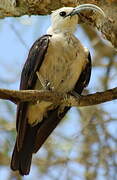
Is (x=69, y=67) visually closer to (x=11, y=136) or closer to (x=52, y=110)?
(x=52, y=110)

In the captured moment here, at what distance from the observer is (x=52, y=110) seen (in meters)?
5.19

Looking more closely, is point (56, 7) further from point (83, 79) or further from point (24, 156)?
point (24, 156)

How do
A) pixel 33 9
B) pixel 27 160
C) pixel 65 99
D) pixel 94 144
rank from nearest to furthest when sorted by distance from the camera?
pixel 65 99
pixel 33 9
pixel 27 160
pixel 94 144

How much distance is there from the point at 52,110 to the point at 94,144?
1364 mm

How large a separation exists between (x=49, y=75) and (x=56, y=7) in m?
0.61

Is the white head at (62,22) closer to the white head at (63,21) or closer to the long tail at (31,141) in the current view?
the white head at (63,21)

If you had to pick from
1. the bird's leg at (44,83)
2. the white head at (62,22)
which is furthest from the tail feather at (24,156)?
the white head at (62,22)

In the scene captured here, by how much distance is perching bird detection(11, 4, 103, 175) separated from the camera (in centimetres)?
476

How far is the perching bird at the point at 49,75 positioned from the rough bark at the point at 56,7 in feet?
0.40

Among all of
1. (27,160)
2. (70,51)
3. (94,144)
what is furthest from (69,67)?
(94,144)

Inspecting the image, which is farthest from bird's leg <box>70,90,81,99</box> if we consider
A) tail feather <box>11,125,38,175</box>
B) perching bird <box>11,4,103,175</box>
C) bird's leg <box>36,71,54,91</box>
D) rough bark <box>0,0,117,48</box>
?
tail feather <box>11,125,38,175</box>

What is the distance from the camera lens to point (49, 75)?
4844 mm

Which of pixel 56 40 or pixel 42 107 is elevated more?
pixel 56 40

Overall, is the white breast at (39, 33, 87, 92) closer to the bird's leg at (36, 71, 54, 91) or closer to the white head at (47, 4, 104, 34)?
the bird's leg at (36, 71, 54, 91)
